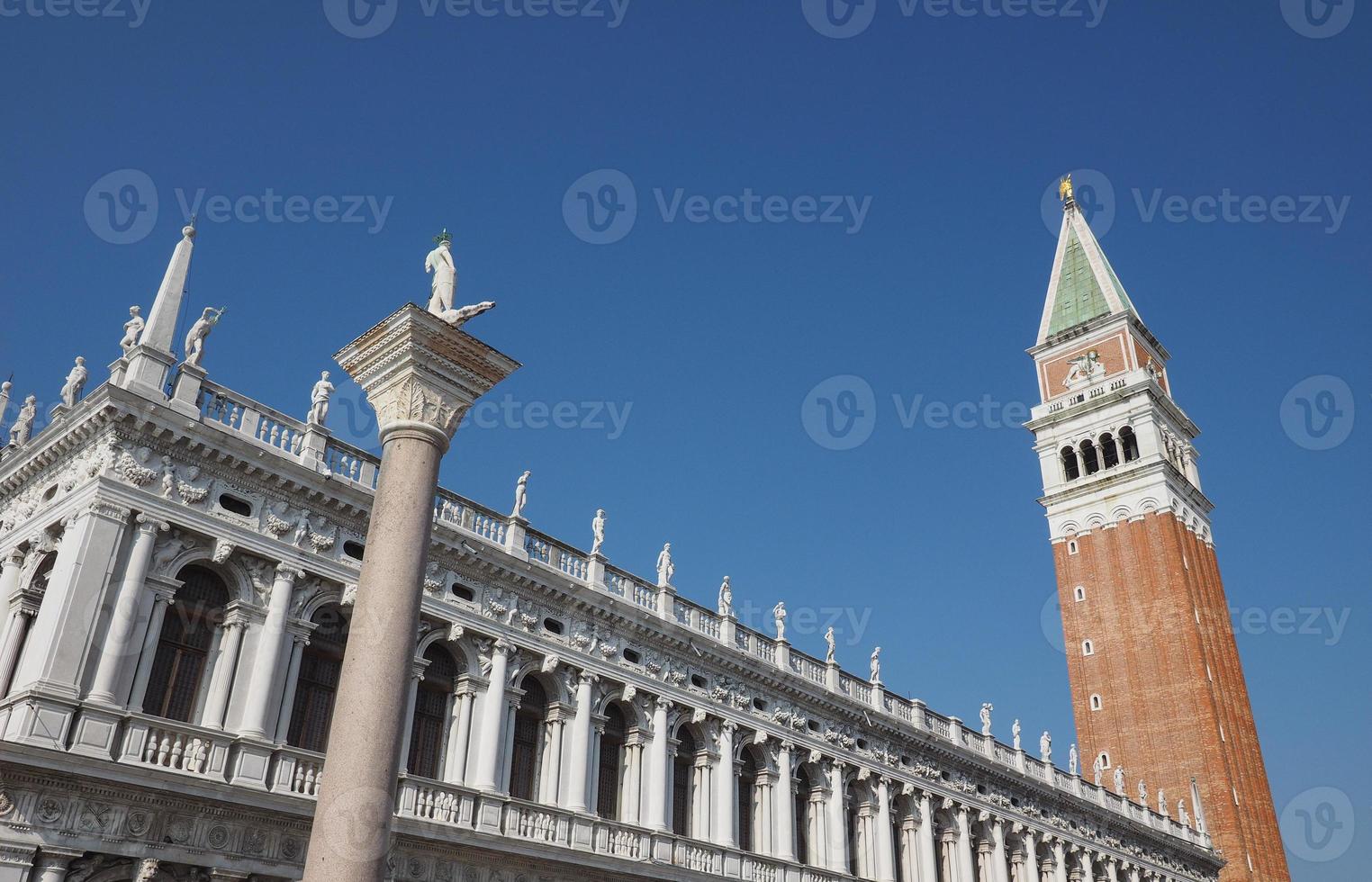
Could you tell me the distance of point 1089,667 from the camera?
6228cm

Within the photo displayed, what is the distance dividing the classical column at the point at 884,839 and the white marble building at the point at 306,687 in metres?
0.10

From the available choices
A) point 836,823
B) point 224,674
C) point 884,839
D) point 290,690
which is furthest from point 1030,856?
point 224,674

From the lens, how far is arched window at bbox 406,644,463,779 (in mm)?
22203

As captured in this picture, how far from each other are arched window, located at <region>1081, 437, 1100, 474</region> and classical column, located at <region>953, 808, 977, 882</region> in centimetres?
3457

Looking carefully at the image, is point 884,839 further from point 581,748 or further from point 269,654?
point 269,654

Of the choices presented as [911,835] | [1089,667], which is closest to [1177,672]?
[1089,667]

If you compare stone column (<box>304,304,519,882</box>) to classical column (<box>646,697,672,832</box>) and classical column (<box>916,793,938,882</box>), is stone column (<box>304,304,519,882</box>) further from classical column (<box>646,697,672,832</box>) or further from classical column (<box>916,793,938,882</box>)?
classical column (<box>916,793,938,882</box>)

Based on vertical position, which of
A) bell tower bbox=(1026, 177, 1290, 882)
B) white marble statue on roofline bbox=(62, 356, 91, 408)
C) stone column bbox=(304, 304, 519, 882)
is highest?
bell tower bbox=(1026, 177, 1290, 882)

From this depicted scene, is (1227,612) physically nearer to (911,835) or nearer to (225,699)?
Result: (911,835)

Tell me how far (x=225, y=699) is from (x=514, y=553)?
7.08m

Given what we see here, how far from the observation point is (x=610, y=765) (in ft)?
85.4

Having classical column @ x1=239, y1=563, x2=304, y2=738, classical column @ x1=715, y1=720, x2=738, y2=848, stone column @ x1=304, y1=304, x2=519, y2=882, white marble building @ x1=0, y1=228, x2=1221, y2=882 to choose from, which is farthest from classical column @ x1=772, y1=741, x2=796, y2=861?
stone column @ x1=304, y1=304, x2=519, y2=882

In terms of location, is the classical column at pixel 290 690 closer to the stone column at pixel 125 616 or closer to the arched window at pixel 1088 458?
the stone column at pixel 125 616

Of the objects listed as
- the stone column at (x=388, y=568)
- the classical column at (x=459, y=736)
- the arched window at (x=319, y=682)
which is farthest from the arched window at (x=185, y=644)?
the stone column at (x=388, y=568)
